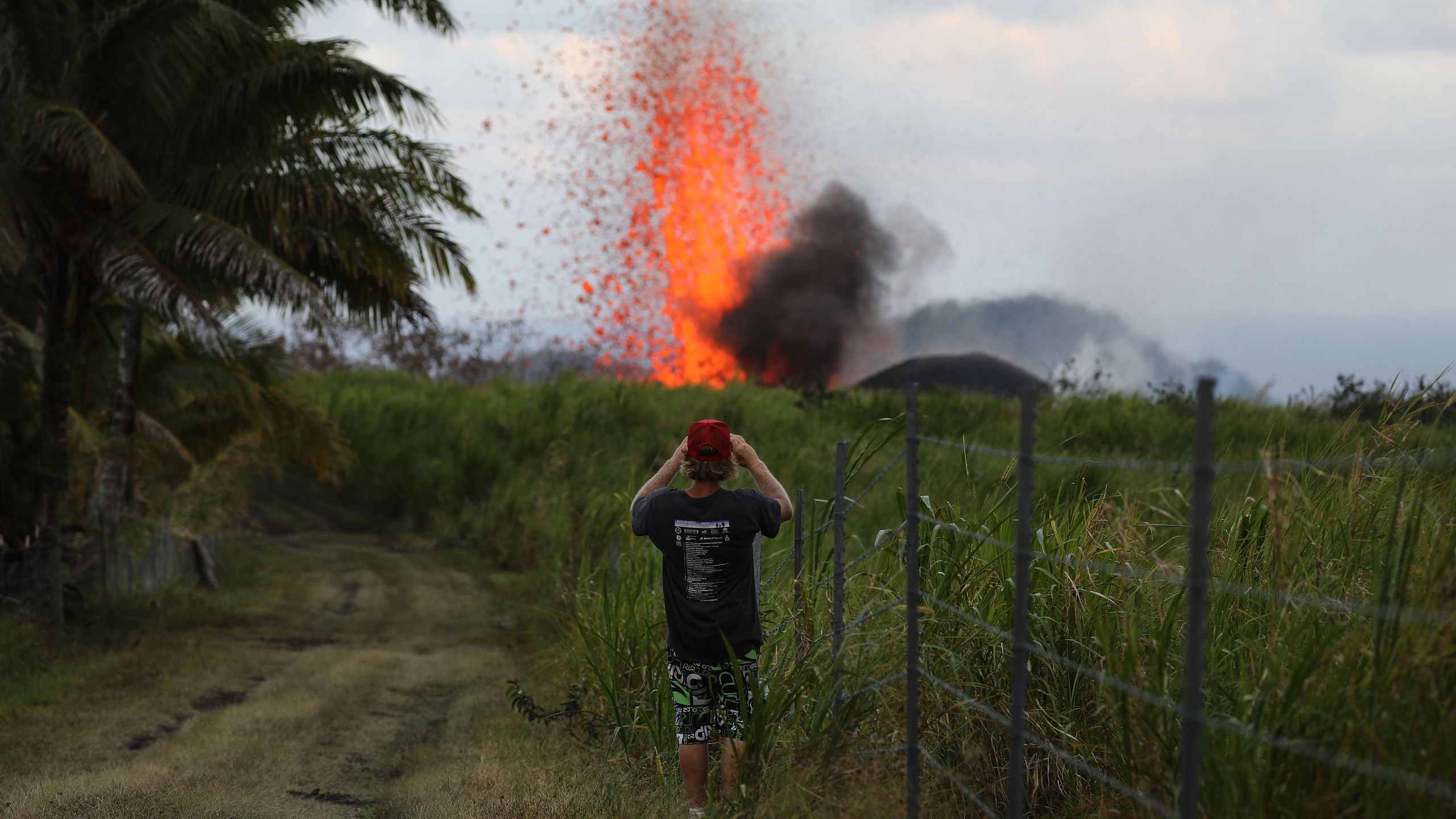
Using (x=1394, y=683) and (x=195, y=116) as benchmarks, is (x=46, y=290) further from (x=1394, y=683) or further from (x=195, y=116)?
(x=1394, y=683)

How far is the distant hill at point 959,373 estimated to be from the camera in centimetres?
3609

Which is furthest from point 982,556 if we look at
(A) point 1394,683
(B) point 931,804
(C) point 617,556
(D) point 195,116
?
(D) point 195,116

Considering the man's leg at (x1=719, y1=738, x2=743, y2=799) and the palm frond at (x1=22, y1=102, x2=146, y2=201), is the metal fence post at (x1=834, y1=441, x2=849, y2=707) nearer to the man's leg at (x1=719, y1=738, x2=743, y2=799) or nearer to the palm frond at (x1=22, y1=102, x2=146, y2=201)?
the man's leg at (x1=719, y1=738, x2=743, y2=799)

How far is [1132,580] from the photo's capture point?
551 centimetres

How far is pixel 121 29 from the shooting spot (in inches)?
505

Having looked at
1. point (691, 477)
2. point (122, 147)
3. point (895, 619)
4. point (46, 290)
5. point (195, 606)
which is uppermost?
point (122, 147)

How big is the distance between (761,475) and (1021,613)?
164 cm

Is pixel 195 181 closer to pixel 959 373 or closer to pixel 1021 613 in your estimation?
pixel 1021 613

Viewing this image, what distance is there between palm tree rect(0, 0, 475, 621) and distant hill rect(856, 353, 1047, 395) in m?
22.3

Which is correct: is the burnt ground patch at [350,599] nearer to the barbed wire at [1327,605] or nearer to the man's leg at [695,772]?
the man's leg at [695,772]

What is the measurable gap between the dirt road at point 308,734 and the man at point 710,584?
68 cm

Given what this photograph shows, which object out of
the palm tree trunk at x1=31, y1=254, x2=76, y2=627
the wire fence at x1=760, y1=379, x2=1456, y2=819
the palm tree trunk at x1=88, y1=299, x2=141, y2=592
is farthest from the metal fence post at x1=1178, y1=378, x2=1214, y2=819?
the palm tree trunk at x1=88, y1=299, x2=141, y2=592

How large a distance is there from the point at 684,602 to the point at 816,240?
33034mm

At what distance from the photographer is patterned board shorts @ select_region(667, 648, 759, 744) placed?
17.6ft
